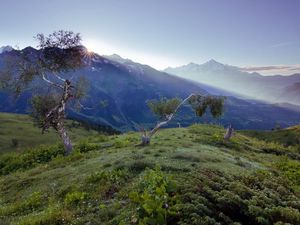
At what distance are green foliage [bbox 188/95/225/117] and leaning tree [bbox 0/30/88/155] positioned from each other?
16974mm

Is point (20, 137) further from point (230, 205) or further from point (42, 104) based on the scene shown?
point (230, 205)

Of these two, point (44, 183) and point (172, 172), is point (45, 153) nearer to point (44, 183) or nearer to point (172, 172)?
point (44, 183)

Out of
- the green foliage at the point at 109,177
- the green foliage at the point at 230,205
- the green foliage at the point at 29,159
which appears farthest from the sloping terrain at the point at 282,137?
the green foliage at the point at 230,205

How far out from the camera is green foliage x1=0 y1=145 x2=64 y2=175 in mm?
Result: 42844

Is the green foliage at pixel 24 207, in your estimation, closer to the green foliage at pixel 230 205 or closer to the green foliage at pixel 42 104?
the green foliage at pixel 230 205

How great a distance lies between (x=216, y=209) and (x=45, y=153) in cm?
3348

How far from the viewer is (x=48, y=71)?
157 feet

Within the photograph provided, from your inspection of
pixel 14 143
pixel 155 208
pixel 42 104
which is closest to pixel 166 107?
pixel 42 104

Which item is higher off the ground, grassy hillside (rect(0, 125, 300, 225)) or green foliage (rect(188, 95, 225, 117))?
green foliage (rect(188, 95, 225, 117))

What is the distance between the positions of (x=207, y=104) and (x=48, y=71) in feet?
74.0

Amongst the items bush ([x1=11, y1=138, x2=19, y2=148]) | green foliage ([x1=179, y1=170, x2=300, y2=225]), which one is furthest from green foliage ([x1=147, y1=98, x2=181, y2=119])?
bush ([x1=11, y1=138, x2=19, y2=148])

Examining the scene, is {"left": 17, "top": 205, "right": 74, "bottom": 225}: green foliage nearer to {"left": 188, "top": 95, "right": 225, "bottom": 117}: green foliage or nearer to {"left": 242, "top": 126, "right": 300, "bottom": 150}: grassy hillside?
{"left": 188, "top": 95, "right": 225, "bottom": 117}: green foliage

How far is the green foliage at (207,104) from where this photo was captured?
160 feet

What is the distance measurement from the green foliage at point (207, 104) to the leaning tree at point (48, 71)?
55.7 ft
